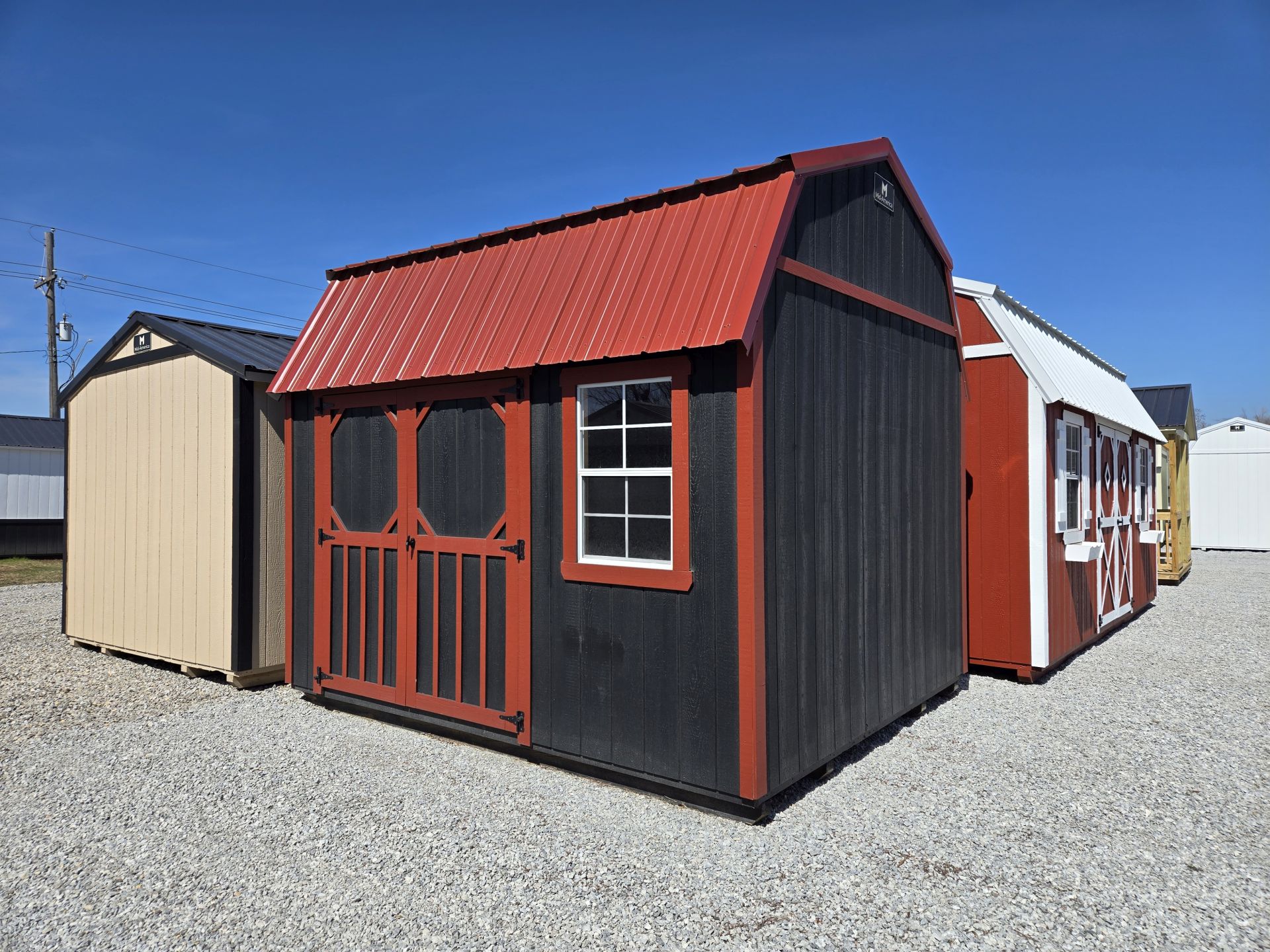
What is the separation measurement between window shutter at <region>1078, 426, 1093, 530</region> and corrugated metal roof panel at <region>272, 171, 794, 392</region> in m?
5.89

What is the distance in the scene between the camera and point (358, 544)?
6254 mm

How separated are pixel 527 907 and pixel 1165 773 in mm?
4242

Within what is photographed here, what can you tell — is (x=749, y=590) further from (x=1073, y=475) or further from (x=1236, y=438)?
(x=1236, y=438)

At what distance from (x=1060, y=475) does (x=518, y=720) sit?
19.1 feet

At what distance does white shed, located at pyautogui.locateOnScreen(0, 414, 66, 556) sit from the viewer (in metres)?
18.2

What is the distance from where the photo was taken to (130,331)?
27.3 feet

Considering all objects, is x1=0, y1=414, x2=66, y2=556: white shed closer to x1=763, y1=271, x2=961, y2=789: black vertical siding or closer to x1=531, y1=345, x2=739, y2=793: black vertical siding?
x1=531, y1=345, x2=739, y2=793: black vertical siding

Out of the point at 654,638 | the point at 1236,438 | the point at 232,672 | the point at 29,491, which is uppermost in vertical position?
the point at 1236,438

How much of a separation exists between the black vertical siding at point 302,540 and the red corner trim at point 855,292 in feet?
13.5

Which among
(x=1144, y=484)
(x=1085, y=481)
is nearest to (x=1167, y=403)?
(x=1144, y=484)

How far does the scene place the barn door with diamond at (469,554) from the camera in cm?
521

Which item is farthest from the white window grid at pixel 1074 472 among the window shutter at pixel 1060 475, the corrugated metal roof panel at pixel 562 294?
the corrugated metal roof panel at pixel 562 294

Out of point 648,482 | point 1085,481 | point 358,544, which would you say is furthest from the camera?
point 1085,481

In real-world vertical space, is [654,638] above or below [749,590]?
below
